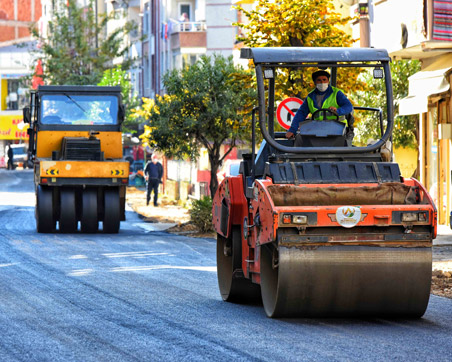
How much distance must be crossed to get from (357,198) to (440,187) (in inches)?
637

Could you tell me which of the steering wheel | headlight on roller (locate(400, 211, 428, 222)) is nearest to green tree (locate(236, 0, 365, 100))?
the steering wheel

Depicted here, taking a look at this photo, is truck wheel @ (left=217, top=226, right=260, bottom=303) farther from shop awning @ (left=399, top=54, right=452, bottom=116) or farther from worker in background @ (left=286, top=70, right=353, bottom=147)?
shop awning @ (left=399, top=54, right=452, bottom=116)

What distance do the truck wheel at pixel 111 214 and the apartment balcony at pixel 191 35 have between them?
30734mm

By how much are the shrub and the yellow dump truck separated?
1.63 metres

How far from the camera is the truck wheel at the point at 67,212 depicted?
2505 cm

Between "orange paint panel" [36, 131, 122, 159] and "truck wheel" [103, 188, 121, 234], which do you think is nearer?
"truck wheel" [103, 188, 121, 234]

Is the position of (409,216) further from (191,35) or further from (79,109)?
(191,35)

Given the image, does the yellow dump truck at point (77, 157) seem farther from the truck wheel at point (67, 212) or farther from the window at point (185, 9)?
the window at point (185, 9)

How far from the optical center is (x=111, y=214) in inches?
992

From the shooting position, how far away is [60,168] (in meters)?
24.7

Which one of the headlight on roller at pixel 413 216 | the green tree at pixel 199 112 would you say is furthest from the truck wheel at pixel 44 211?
the headlight on roller at pixel 413 216

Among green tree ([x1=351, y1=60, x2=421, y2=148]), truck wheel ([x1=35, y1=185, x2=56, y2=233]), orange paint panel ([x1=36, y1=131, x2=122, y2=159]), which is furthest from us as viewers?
green tree ([x1=351, y1=60, x2=421, y2=148])

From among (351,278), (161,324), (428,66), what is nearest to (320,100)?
(351,278)

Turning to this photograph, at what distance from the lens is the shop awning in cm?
2295
